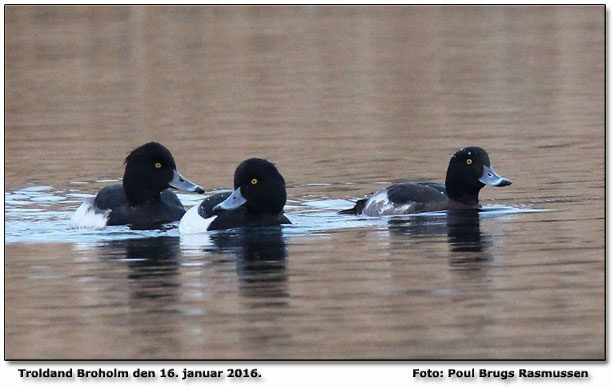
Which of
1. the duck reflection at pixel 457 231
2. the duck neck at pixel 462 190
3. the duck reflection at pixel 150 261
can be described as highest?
the duck neck at pixel 462 190

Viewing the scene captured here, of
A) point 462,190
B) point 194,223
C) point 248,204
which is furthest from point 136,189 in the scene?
point 462,190

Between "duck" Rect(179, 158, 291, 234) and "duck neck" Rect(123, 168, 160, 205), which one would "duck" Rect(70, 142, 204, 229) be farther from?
"duck" Rect(179, 158, 291, 234)

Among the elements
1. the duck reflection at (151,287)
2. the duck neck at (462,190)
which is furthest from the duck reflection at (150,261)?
the duck neck at (462,190)

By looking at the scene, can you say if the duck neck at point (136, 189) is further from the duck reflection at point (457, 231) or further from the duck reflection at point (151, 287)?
the duck reflection at point (457, 231)

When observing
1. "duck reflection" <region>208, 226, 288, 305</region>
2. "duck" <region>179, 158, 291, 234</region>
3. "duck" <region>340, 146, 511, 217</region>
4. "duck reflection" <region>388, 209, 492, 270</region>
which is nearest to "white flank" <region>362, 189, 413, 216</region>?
"duck" <region>340, 146, 511, 217</region>

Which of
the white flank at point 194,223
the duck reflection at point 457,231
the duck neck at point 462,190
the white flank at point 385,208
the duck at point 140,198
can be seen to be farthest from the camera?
the duck neck at point 462,190

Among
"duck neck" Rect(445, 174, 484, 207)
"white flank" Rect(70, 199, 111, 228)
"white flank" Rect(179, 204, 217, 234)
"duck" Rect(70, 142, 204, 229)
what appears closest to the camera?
"white flank" Rect(179, 204, 217, 234)
